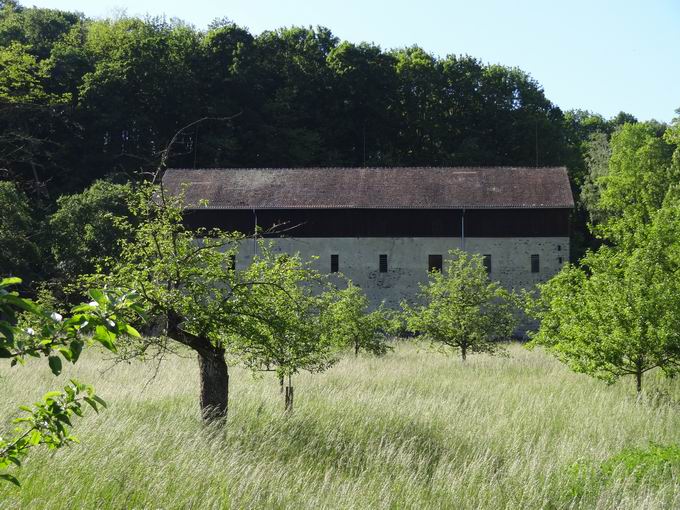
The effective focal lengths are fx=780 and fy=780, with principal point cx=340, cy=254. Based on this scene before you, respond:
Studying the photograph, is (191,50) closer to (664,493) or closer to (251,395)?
(251,395)

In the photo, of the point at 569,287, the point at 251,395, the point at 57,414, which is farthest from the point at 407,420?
the point at 57,414

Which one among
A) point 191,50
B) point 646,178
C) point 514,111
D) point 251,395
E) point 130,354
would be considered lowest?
point 251,395

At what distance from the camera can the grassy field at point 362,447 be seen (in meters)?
7.40

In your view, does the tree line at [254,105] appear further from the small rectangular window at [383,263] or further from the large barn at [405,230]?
the small rectangular window at [383,263]

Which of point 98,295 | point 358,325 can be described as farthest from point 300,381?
point 98,295

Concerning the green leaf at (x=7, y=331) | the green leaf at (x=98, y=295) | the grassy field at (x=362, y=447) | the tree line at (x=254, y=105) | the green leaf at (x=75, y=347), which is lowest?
the grassy field at (x=362, y=447)

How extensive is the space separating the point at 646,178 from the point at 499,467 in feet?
123

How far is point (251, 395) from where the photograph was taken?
14.0 m

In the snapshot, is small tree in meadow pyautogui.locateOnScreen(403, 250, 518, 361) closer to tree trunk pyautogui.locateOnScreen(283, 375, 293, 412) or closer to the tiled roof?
tree trunk pyautogui.locateOnScreen(283, 375, 293, 412)

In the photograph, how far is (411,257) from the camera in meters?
38.1

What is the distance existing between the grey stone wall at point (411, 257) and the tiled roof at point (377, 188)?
69.7 inches

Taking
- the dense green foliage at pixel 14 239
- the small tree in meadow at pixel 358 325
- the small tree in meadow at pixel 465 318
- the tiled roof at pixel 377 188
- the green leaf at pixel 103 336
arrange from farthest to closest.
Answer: the tiled roof at pixel 377 188
the dense green foliage at pixel 14 239
the small tree in meadow at pixel 358 325
the small tree in meadow at pixel 465 318
the green leaf at pixel 103 336

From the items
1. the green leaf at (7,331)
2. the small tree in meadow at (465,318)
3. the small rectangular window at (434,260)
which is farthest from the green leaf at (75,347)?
the small rectangular window at (434,260)

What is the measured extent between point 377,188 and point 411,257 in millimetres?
3881
